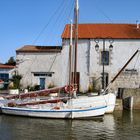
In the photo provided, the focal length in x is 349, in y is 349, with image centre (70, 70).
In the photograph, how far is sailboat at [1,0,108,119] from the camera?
79.9 feet

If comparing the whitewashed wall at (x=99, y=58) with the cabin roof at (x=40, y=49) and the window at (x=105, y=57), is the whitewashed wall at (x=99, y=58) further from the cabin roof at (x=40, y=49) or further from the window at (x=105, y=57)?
the cabin roof at (x=40, y=49)

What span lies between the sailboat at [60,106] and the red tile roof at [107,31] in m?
11.0

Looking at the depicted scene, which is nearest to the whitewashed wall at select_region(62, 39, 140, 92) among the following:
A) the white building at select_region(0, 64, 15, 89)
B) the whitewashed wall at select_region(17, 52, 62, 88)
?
the whitewashed wall at select_region(17, 52, 62, 88)

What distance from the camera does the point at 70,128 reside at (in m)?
21.1

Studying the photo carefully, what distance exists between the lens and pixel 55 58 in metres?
37.2

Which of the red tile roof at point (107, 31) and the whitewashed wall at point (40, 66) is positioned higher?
the red tile roof at point (107, 31)

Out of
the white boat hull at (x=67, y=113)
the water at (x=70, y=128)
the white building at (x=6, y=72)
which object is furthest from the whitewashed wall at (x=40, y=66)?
the white boat hull at (x=67, y=113)

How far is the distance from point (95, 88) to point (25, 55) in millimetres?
8326

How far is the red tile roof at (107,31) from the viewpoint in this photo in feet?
122

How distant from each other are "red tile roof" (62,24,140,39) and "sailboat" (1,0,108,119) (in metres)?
11.0

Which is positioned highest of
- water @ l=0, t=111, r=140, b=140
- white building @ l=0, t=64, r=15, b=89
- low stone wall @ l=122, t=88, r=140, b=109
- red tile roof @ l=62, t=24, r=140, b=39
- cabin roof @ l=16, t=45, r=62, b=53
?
red tile roof @ l=62, t=24, r=140, b=39

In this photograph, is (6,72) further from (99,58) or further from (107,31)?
(107,31)

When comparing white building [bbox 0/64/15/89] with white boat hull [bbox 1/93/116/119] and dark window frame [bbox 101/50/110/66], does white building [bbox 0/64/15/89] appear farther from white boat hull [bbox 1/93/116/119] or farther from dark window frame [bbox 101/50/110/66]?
Result: white boat hull [bbox 1/93/116/119]

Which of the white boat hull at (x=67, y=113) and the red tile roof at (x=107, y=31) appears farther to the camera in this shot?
the red tile roof at (x=107, y=31)
